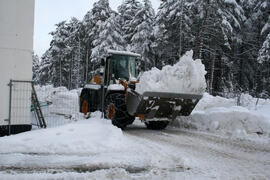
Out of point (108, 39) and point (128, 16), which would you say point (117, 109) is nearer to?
point (108, 39)

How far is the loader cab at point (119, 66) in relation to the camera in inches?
377

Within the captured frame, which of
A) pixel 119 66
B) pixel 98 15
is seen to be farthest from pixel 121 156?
pixel 98 15

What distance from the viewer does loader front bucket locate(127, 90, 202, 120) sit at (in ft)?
25.7

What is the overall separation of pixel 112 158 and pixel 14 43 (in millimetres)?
4392

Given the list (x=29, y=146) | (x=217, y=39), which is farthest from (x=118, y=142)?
(x=217, y=39)

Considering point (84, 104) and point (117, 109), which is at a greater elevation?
point (117, 109)

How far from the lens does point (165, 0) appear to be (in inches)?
1019

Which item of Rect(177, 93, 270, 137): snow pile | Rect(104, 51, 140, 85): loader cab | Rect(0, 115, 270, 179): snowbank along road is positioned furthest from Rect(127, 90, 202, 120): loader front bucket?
Rect(0, 115, 270, 179): snowbank along road

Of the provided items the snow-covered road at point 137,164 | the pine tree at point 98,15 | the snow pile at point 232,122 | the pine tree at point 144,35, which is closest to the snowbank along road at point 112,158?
the snow-covered road at point 137,164

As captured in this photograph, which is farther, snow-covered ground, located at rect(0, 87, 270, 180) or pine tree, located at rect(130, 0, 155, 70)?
pine tree, located at rect(130, 0, 155, 70)

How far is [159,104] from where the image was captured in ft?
26.5

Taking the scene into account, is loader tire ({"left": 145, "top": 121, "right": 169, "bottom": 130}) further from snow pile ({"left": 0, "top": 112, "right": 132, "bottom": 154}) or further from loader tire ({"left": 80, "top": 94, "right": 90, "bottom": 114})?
loader tire ({"left": 80, "top": 94, "right": 90, "bottom": 114})

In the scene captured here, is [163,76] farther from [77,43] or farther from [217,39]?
[77,43]

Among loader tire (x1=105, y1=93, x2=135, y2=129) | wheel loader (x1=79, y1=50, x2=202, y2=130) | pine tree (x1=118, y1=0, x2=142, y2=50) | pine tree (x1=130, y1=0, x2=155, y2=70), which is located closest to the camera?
wheel loader (x1=79, y1=50, x2=202, y2=130)
